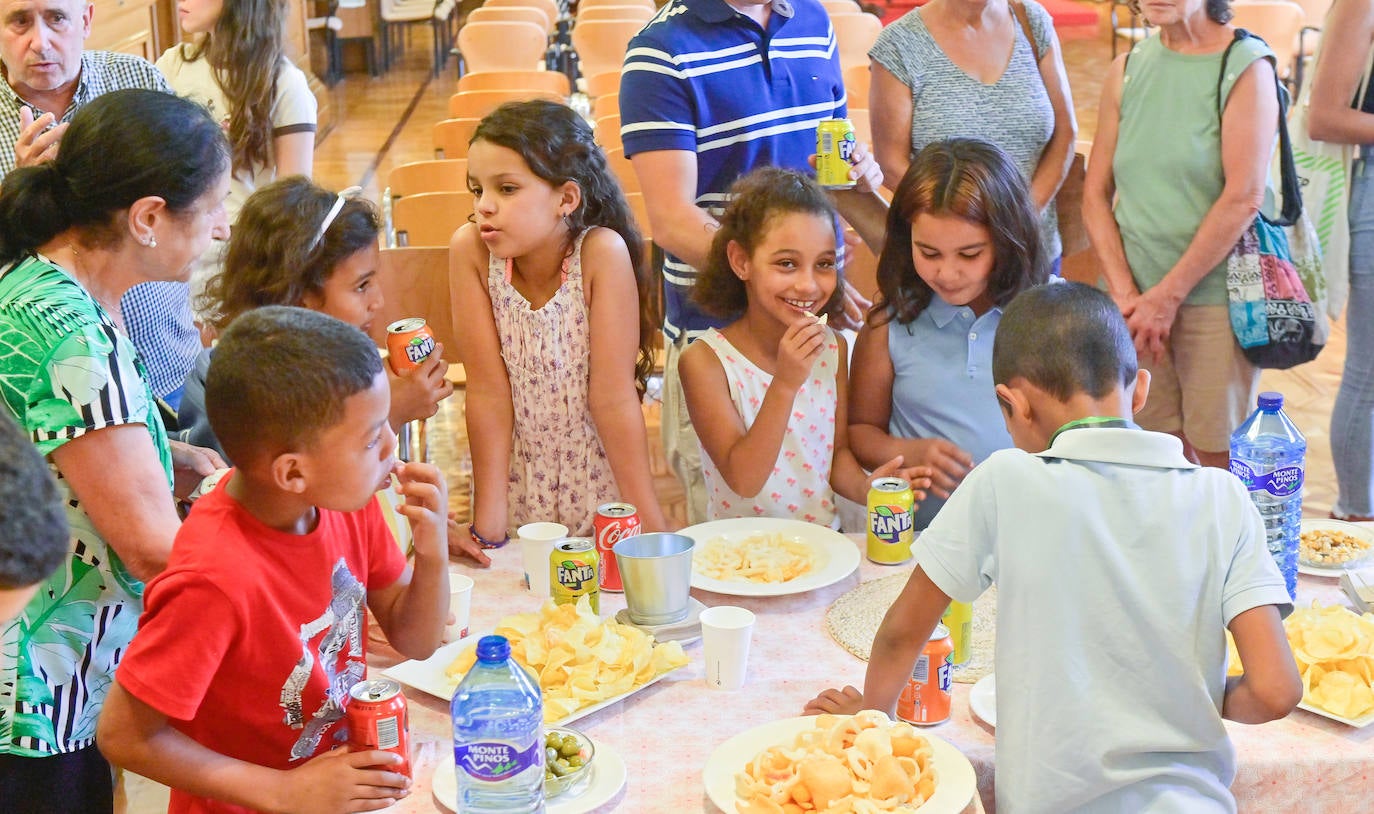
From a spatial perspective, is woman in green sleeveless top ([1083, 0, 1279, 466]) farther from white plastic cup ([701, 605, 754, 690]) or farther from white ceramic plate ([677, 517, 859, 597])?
white plastic cup ([701, 605, 754, 690])

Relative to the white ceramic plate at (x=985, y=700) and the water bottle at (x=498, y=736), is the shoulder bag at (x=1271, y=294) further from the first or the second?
the water bottle at (x=498, y=736)

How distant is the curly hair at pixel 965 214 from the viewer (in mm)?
2398

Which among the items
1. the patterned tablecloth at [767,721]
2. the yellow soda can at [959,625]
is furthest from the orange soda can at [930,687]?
the yellow soda can at [959,625]

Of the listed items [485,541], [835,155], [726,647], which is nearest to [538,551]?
[485,541]

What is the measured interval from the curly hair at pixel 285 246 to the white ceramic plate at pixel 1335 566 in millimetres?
1616

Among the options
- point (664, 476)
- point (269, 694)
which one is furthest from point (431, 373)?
point (664, 476)

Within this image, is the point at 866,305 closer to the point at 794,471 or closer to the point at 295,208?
the point at 794,471

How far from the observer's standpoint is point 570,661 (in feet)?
5.80

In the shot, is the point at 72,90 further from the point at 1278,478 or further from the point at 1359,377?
the point at 1359,377

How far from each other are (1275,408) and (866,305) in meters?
0.98

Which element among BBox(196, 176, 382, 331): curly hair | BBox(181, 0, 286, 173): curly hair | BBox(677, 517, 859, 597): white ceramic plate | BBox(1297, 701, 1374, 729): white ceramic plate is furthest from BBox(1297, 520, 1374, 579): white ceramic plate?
BBox(181, 0, 286, 173): curly hair

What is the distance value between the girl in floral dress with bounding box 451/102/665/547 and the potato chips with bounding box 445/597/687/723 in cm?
59

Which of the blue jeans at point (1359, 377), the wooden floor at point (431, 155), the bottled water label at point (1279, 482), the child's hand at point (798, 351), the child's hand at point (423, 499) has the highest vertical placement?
the child's hand at point (423, 499)

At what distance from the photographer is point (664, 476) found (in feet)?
14.5
